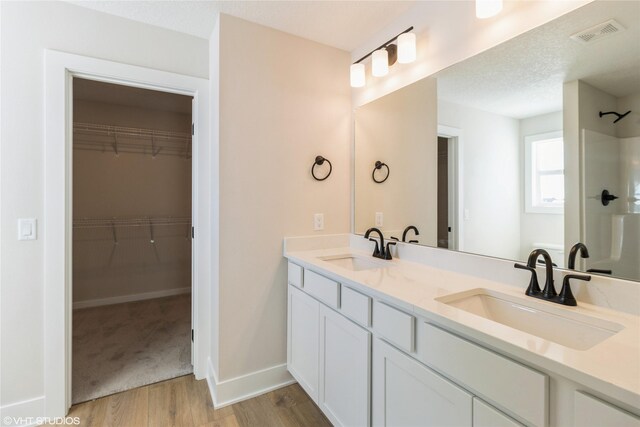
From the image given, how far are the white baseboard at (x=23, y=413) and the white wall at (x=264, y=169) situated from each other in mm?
1017

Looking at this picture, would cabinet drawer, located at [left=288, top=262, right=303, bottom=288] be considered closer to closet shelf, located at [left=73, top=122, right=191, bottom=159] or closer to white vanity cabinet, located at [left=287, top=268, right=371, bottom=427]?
white vanity cabinet, located at [left=287, top=268, right=371, bottom=427]

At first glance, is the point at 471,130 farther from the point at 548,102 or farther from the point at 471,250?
the point at 471,250

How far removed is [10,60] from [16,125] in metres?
0.35

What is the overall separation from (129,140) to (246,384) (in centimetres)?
343

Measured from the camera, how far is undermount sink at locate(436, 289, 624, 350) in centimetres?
96

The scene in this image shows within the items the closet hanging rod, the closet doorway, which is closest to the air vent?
the closet doorway

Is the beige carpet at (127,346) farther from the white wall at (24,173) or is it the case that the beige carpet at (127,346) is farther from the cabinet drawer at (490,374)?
the cabinet drawer at (490,374)

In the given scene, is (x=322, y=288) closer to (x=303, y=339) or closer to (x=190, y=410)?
(x=303, y=339)

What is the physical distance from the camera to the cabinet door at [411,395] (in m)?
0.97

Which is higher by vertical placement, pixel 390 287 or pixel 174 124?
pixel 174 124

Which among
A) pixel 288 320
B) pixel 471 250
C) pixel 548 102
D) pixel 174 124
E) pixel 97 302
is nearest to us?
pixel 548 102

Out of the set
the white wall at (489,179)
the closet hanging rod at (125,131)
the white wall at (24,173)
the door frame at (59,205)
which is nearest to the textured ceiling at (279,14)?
the white wall at (24,173)

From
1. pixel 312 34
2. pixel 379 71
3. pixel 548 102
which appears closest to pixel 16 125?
pixel 312 34

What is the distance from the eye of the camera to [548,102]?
1245 millimetres
